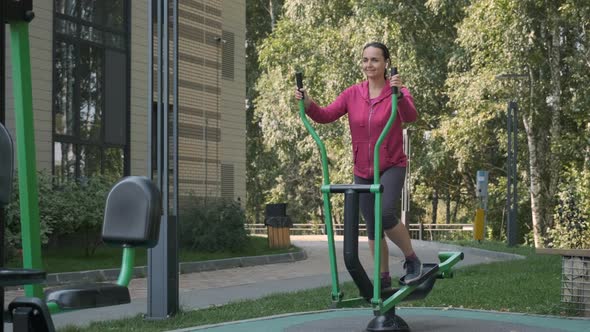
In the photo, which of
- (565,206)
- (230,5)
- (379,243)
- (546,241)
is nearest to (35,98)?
(230,5)

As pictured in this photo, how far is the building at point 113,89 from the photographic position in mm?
18438

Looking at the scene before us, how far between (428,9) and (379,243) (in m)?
27.1

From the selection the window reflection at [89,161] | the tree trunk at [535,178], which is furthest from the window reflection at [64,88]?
the tree trunk at [535,178]

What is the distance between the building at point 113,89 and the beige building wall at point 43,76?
0.02 m

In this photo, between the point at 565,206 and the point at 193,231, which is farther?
the point at 565,206

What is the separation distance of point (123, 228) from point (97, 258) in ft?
47.8

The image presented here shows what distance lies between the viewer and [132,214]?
8.47 ft

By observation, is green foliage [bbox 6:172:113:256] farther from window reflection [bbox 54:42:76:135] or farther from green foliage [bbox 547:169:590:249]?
green foliage [bbox 547:169:590:249]

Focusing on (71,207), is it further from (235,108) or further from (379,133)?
(235,108)

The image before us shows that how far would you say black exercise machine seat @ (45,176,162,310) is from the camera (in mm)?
2479

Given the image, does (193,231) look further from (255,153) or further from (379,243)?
(255,153)

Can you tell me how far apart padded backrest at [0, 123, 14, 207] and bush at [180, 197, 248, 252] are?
16.8 meters

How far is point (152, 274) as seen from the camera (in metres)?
8.38

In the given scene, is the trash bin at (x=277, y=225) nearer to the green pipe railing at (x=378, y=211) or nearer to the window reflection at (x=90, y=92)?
the window reflection at (x=90, y=92)
